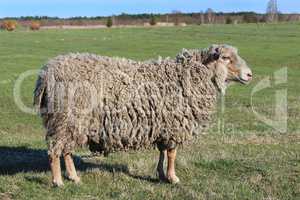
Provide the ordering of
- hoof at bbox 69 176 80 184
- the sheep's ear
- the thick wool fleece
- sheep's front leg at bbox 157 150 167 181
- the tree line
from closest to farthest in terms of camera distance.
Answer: the thick wool fleece < hoof at bbox 69 176 80 184 < the sheep's ear < sheep's front leg at bbox 157 150 167 181 < the tree line

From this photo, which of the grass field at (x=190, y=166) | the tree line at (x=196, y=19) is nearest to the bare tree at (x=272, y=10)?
the tree line at (x=196, y=19)

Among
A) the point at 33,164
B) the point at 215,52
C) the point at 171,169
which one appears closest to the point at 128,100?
the point at 171,169

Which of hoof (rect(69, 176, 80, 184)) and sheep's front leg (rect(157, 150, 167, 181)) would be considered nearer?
hoof (rect(69, 176, 80, 184))

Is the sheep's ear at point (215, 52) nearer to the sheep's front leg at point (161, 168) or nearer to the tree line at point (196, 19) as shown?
the sheep's front leg at point (161, 168)

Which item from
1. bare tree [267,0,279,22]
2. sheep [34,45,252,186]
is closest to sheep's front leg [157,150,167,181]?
sheep [34,45,252,186]

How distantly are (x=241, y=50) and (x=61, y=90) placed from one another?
117 feet

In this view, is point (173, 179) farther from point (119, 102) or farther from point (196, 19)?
point (196, 19)

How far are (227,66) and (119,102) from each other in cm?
158

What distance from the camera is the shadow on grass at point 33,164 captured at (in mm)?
8914

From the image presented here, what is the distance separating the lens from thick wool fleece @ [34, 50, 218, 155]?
7996 millimetres

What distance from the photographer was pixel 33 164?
946 cm

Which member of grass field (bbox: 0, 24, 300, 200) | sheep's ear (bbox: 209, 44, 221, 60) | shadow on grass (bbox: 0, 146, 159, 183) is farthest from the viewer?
shadow on grass (bbox: 0, 146, 159, 183)

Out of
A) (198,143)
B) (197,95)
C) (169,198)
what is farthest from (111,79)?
→ (198,143)

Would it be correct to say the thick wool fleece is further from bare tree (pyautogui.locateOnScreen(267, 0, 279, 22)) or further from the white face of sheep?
bare tree (pyautogui.locateOnScreen(267, 0, 279, 22))
